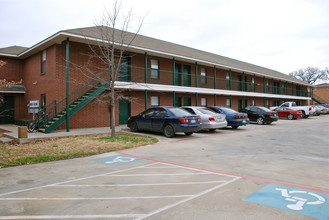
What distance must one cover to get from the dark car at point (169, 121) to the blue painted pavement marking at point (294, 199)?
272 inches

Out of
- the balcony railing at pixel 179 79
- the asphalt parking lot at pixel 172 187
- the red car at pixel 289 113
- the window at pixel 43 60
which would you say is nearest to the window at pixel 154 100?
the balcony railing at pixel 179 79

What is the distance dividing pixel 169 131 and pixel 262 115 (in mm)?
10553

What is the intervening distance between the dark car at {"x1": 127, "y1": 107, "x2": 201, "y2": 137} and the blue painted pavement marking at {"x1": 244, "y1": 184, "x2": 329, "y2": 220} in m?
6.92

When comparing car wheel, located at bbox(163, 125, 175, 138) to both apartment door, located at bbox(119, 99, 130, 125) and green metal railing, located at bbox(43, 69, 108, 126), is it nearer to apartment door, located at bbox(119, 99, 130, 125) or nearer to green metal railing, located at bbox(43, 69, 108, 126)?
green metal railing, located at bbox(43, 69, 108, 126)

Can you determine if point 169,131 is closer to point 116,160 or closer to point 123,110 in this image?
point 116,160

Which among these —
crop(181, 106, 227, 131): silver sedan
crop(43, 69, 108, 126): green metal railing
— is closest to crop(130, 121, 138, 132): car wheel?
crop(43, 69, 108, 126): green metal railing

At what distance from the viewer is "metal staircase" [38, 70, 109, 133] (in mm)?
13156

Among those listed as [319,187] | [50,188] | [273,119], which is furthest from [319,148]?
[273,119]

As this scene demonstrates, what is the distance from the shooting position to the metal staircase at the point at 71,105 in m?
A: 13.2

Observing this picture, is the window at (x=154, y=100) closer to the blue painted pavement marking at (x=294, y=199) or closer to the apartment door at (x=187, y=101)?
the apartment door at (x=187, y=101)

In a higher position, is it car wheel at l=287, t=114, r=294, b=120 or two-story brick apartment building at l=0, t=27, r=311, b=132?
two-story brick apartment building at l=0, t=27, r=311, b=132

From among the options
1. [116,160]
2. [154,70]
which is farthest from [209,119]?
[154,70]

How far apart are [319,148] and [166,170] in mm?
6379

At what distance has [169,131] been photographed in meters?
11.9
